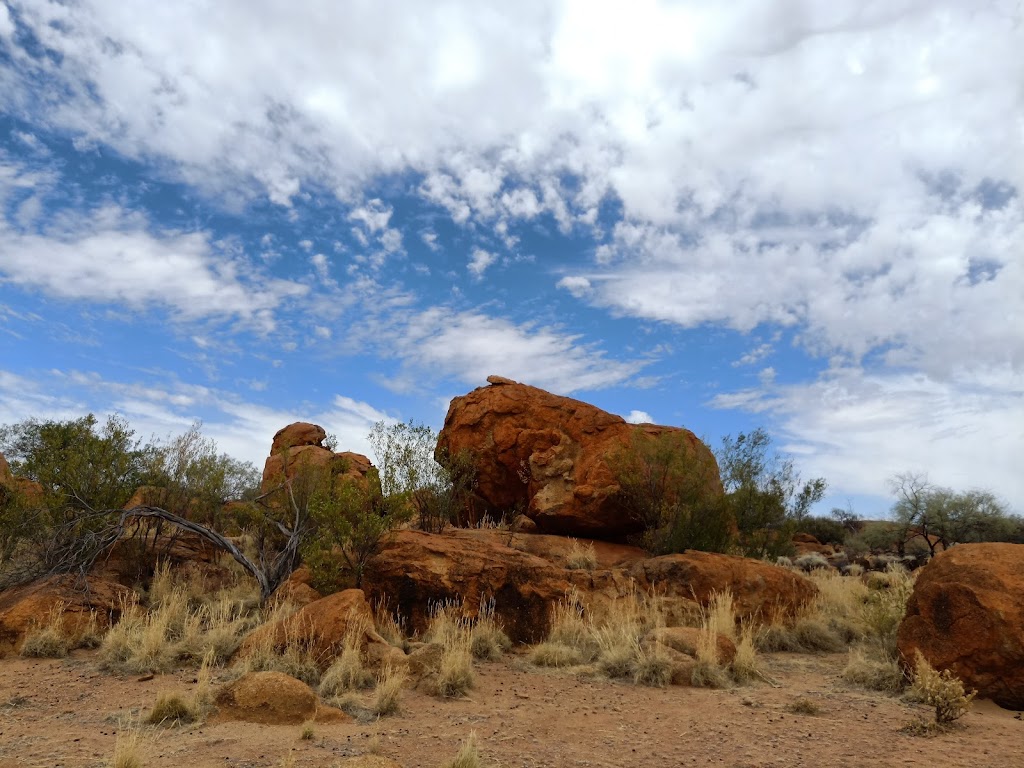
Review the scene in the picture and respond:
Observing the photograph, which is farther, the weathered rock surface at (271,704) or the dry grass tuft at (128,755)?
the weathered rock surface at (271,704)

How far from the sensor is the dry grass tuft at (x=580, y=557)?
13.8 m

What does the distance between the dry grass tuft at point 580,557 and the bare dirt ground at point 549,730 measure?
16.3 feet

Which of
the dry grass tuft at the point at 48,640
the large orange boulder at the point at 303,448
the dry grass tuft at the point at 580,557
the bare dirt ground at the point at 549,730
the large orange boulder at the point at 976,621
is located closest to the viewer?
the bare dirt ground at the point at 549,730

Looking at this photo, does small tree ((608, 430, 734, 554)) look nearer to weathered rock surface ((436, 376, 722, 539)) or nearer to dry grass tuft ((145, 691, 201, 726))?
weathered rock surface ((436, 376, 722, 539))

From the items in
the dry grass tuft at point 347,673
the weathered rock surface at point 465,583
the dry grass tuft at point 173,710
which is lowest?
the dry grass tuft at point 173,710

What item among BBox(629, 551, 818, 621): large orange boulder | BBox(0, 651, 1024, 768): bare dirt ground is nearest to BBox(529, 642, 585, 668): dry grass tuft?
BBox(0, 651, 1024, 768): bare dirt ground

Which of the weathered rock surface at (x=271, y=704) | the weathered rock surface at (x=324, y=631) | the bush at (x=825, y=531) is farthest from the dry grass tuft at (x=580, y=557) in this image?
the bush at (x=825, y=531)

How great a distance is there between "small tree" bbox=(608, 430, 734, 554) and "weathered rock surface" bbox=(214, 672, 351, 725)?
9.35 metres

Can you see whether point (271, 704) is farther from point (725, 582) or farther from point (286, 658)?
point (725, 582)

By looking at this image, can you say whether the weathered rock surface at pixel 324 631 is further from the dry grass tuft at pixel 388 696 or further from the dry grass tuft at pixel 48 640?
the dry grass tuft at pixel 48 640

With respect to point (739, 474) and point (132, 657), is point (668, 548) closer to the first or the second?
point (739, 474)

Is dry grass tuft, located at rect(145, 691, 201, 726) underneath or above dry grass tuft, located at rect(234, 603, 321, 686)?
underneath

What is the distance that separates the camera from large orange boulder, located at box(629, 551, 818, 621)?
1215 cm

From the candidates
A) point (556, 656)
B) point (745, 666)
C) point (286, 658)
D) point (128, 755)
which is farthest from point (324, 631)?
point (745, 666)
